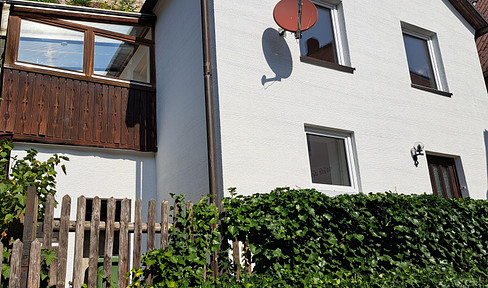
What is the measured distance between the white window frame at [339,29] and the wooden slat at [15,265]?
628cm

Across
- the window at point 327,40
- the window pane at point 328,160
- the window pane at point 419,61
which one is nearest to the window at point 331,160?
the window pane at point 328,160

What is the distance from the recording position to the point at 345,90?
25.5 ft

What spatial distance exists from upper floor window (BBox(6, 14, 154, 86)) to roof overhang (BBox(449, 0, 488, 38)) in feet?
24.4

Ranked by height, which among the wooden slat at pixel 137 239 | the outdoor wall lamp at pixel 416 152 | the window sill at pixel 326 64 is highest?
the window sill at pixel 326 64

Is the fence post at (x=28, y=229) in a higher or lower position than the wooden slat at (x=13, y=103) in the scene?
lower

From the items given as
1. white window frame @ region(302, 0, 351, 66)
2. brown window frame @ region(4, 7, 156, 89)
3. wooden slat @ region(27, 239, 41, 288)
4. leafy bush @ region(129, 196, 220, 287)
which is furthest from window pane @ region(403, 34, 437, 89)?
wooden slat @ region(27, 239, 41, 288)

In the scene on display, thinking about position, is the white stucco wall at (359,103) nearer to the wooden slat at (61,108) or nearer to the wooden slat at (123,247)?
the wooden slat at (123,247)

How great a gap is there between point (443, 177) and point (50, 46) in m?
8.04

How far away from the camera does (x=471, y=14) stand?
10.5 m

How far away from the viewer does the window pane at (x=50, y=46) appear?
7875 mm

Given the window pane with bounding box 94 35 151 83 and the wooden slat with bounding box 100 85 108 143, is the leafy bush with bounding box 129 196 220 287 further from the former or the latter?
the window pane with bounding box 94 35 151 83

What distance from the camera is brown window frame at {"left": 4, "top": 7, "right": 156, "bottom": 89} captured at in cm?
770

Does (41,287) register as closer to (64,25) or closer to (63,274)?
(63,274)

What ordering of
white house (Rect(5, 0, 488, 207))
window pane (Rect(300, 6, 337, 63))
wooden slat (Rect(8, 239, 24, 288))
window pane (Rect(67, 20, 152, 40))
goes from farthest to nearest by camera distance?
window pane (Rect(67, 20, 152, 40)), window pane (Rect(300, 6, 337, 63)), white house (Rect(5, 0, 488, 207)), wooden slat (Rect(8, 239, 24, 288))
